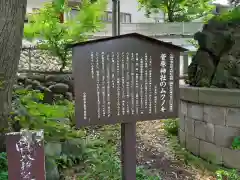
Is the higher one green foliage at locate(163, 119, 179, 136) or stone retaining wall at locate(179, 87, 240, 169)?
stone retaining wall at locate(179, 87, 240, 169)

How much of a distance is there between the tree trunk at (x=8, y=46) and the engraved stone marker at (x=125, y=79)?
1109mm

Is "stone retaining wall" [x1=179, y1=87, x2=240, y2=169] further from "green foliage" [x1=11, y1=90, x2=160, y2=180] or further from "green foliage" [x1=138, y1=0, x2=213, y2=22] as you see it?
"green foliage" [x1=138, y1=0, x2=213, y2=22]

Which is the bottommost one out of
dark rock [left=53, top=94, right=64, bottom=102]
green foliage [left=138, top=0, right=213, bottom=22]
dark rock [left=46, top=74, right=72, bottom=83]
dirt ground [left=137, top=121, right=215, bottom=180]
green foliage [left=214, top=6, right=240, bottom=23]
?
dirt ground [left=137, top=121, right=215, bottom=180]

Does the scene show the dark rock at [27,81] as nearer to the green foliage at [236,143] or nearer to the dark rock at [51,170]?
the dark rock at [51,170]

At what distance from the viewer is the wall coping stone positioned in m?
4.36

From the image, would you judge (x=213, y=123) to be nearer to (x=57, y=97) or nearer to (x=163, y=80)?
(x=163, y=80)

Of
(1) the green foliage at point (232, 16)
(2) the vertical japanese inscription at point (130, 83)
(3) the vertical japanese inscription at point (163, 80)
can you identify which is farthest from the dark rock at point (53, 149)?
(1) the green foliage at point (232, 16)

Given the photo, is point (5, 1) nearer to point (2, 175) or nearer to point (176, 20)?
point (2, 175)

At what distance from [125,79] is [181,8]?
42.0ft

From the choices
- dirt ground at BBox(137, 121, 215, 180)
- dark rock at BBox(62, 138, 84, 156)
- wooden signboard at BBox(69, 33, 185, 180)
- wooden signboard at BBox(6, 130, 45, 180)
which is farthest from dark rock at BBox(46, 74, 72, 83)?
wooden signboard at BBox(6, 130, 45, 180)

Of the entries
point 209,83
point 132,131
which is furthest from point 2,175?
point 209,83

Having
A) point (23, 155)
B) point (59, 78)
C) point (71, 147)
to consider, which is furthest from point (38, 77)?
point (23, 155)

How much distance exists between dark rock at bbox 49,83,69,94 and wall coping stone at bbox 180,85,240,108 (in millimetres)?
3504

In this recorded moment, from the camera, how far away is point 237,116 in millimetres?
4355
